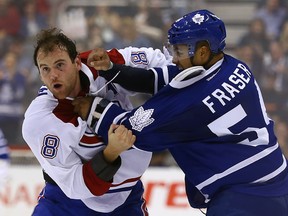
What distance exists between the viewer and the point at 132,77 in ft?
12.1

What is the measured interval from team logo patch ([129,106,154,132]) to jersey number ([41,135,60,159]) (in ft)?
1.22

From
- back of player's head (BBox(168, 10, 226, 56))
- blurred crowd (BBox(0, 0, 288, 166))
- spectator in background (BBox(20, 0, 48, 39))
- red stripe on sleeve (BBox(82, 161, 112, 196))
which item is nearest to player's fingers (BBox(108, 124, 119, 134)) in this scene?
red stripe on sleeve (BBox(82, 161, 112, 196))

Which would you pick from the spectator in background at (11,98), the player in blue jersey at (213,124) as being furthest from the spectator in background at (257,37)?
the player in blue jersey at (213,124)

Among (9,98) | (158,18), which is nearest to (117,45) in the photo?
(158,18)

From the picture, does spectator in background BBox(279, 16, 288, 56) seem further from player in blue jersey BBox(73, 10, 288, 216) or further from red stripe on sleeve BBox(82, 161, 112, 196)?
red stripe on sleeve BBox(82, 161, 112, 196)

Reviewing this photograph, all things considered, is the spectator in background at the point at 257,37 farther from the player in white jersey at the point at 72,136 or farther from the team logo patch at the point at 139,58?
the player in white jersey at the point at 72,136

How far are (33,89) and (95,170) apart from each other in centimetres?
381

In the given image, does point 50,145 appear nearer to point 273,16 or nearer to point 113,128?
point 113,128

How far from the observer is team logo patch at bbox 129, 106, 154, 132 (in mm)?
3312

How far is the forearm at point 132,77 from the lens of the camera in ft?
11.9

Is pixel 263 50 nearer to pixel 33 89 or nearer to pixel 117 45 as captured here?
pixel 117 45

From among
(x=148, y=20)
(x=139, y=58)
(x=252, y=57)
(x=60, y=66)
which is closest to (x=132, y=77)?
(x=139, y=58)

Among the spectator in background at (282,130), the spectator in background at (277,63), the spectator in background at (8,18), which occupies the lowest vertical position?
the spectator in background at (282,130)

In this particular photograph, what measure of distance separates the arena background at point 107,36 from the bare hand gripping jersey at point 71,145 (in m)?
2.77
